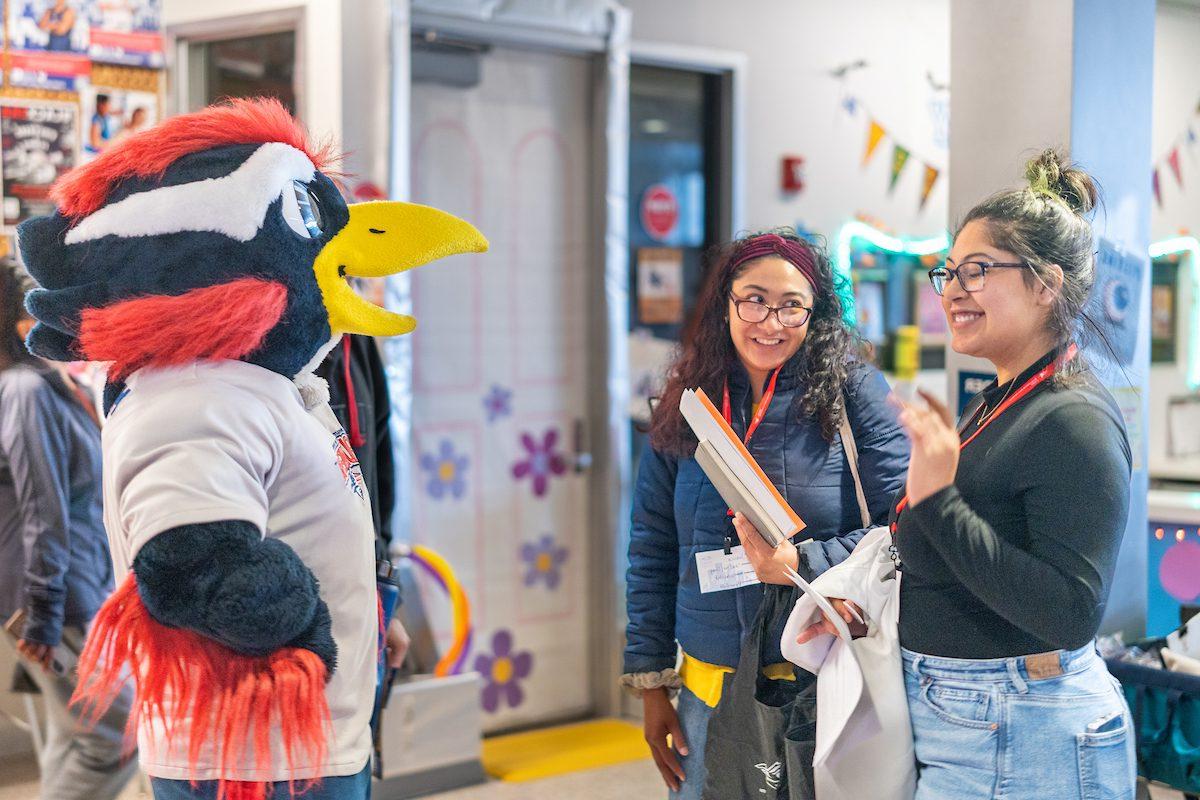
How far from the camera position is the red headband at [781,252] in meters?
2.37

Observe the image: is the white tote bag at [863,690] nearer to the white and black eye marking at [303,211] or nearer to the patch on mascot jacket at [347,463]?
the patch on mascot jacket at [347,463]

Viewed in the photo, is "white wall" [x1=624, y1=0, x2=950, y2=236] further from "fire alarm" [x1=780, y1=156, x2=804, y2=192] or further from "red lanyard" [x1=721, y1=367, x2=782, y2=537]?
"red lanyard" [x1=721, y1=367, x2=782, y2=537]

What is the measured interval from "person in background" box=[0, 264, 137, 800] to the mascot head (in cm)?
131

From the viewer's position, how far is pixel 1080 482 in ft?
5.65

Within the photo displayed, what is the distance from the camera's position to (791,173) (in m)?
5.20

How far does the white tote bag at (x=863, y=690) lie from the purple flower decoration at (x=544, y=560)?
259 centimetres

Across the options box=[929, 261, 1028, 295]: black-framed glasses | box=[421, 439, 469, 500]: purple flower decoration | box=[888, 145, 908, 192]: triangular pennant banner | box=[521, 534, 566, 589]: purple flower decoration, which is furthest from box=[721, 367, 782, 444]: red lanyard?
box=[888, 145, 908, 192]: triangular pennant banner

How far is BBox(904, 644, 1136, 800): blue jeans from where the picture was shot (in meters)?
1.79

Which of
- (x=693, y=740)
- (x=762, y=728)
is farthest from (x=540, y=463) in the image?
(x=762, y=728)

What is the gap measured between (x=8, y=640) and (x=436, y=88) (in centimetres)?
212

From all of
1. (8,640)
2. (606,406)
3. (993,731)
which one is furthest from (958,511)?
(606,406)

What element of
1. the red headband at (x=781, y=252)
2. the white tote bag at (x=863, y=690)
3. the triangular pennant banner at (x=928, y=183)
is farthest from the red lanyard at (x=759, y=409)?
the triangular pennant banner at (x=928, y=183)

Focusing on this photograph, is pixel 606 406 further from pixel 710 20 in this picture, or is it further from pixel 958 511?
pixel 958 511

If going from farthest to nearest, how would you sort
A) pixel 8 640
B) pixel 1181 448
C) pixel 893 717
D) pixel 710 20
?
pixel 1181 448, pixel 710 20, pixel 8 640, pixel 893 717
